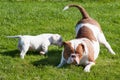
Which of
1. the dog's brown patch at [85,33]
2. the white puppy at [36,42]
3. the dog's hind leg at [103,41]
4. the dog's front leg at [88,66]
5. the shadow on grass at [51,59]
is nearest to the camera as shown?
the dog's front leg at [88,66]

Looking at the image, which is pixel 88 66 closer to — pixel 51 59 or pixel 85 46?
pixel 85 46

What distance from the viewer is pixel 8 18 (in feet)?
42.0

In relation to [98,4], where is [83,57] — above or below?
above

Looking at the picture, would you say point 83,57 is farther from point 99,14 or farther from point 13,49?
point 99,14

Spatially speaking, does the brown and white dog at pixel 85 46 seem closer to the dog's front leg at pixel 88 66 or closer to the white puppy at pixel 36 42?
the dog's front leg at pixel 88 66

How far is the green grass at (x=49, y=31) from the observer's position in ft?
27.9

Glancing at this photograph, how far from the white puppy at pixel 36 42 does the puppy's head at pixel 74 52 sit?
1148 mm

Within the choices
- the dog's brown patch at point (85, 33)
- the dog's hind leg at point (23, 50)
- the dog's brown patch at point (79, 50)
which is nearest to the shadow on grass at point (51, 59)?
the dog's hind leg at point (23, 50)

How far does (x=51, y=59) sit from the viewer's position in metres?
9.38

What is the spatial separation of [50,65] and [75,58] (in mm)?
904

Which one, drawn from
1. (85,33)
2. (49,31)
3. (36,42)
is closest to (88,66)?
(85,33)

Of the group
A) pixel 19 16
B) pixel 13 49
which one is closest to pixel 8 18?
pixel 19 16

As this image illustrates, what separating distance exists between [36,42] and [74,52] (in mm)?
1408

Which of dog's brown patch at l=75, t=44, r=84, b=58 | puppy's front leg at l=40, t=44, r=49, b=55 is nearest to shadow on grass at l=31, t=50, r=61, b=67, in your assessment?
puppy's front leg at l=40, t=44, r=49, b=55
